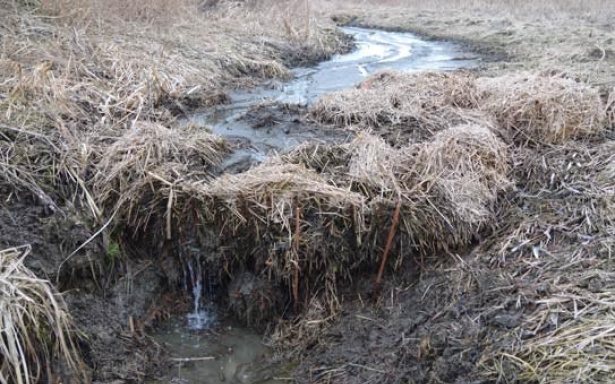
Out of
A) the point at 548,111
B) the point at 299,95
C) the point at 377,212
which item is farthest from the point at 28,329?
the point at 299,95

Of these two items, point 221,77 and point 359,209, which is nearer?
point 359,209

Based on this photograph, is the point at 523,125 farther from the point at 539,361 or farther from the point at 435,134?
the point at 539,361

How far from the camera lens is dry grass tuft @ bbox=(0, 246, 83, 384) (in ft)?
8.09

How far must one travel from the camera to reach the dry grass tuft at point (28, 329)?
2465 millimetres

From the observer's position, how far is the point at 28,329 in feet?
8.56

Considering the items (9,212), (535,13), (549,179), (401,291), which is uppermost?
(535,13)

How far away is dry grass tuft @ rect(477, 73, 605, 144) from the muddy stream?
1624mm

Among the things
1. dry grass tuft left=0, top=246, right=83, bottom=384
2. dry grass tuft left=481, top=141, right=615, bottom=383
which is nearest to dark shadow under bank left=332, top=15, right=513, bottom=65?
dry grass tuft left=481, top=141, right=615, bottom=383

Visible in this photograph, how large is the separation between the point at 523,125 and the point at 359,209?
2.19 meters

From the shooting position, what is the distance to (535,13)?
14.1m

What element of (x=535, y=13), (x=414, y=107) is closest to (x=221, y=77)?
(x=414, y=107)

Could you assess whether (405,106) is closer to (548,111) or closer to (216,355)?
(548,111)

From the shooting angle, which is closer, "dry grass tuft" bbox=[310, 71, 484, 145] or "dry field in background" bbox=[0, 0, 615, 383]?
"dry field in background" bbox=[0, 0, 615, 383]

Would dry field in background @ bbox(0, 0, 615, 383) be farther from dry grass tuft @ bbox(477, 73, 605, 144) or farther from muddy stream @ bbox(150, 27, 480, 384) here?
muddy stream @ bbox(150, 27, 480, 384)
